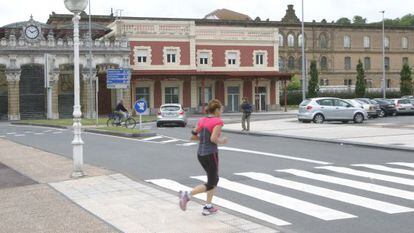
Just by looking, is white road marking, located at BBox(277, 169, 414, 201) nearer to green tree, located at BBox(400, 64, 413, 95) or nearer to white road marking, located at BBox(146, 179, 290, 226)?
white road marking, located at BBox(146, 179, 290, 226)

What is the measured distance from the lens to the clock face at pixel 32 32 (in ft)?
Result: 191

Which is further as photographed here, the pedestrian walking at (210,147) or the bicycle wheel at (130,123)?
the bicycle wheel at (130,123)

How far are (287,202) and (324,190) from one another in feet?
4.80

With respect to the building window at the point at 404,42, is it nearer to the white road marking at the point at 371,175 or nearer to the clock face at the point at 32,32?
the clock face at the point at 32,32

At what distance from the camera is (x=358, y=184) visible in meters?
11.8

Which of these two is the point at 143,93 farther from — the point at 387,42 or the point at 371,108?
the point at 387,42

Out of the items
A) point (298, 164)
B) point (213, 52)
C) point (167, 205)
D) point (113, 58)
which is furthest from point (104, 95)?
point (167, 205)

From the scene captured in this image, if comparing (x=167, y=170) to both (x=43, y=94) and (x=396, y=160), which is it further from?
(x=43, y=94)

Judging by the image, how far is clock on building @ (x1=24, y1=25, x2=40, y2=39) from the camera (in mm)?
58219


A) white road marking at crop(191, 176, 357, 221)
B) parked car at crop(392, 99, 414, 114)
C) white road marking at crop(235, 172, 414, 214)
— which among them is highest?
parked car at crop(392, 99, 414, 114)

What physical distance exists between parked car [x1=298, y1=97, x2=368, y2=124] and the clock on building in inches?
1261

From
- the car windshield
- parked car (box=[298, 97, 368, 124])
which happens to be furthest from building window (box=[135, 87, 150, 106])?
parked car (box=[298, 97, 368, 124])

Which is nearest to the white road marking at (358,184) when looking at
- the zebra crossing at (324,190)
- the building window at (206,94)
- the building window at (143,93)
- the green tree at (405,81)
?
the zebra crossing at (324,190)

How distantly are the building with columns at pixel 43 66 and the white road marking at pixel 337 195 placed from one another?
4419 cm
